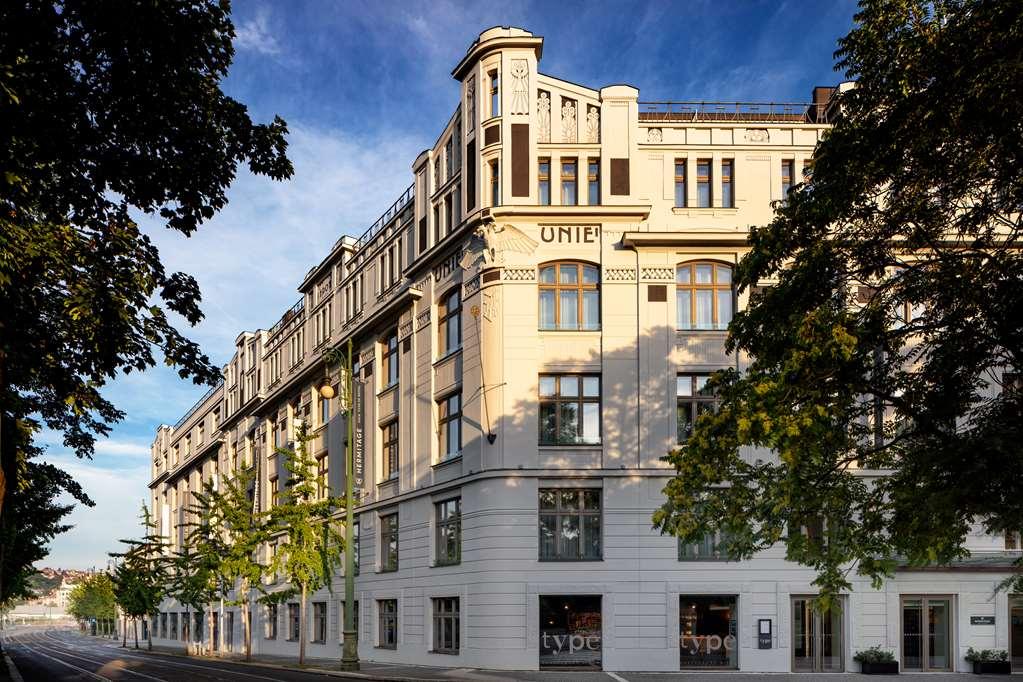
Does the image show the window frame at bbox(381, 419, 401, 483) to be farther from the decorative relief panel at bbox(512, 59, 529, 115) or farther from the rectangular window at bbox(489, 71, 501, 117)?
the decorative relief panel at bbox(512, 59, 529, 115)

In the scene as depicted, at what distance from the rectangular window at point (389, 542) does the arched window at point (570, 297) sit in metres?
12.8

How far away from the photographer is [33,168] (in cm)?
1359

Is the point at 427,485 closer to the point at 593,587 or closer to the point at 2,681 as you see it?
the point at 593,587

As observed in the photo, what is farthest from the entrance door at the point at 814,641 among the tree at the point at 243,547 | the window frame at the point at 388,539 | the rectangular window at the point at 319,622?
the rectangular window at the point at 319,622

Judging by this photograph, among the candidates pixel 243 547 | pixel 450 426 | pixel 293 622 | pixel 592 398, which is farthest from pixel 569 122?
pixel 293 622

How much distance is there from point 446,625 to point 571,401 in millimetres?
9746

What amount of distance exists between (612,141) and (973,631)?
20383mm

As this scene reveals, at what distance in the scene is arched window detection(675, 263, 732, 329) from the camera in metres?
35.6

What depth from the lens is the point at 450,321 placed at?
39.2m

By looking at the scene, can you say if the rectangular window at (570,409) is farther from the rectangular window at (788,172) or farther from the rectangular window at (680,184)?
the rectangular window at (788,172)

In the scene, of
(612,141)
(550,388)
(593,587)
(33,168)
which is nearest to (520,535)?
(593,587)

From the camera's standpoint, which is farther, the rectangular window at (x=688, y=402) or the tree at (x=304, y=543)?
the tree at (x=304, y=543)

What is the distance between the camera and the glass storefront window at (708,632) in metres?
33.5

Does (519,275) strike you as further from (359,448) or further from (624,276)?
(359,448)
